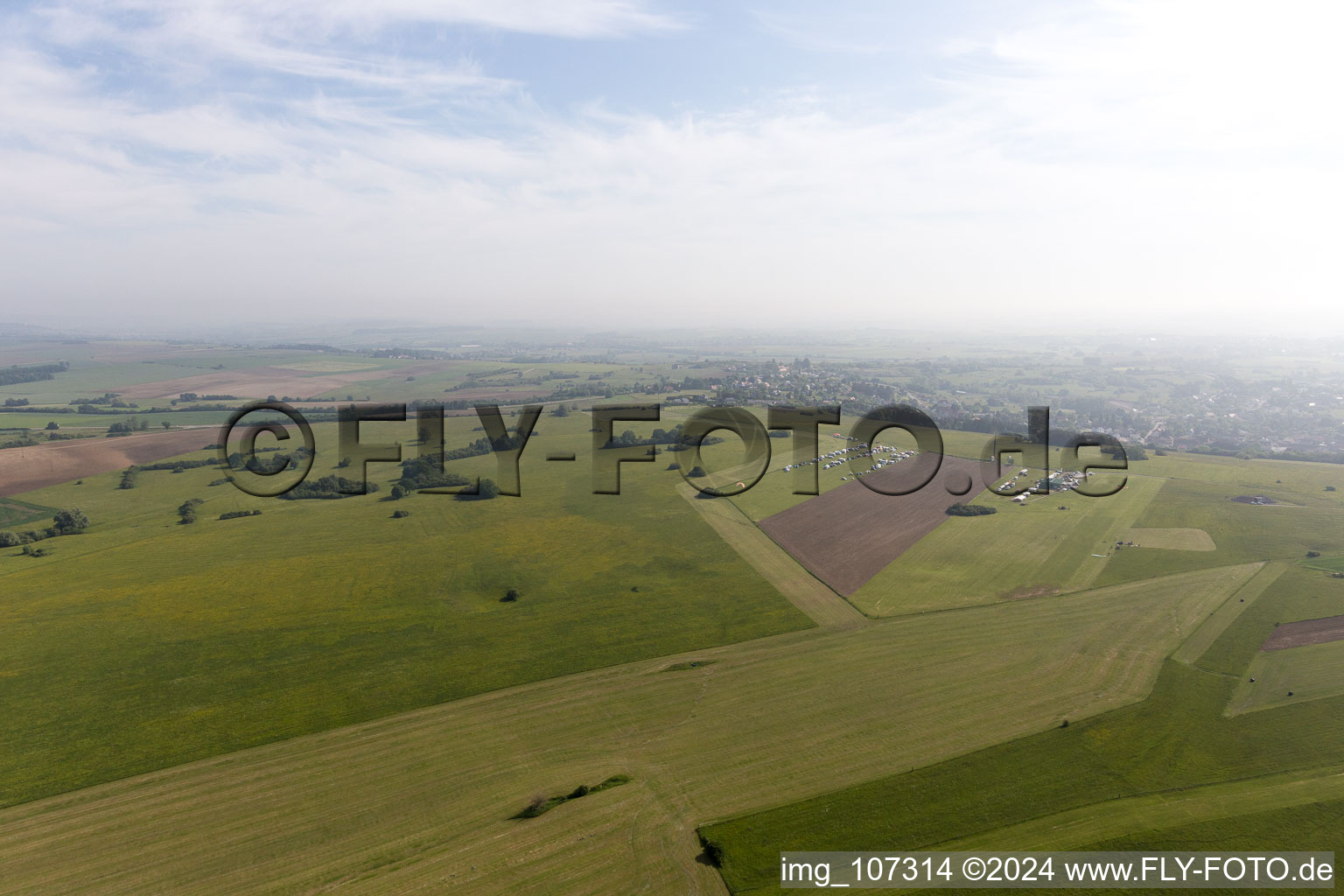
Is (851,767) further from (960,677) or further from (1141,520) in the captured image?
(1141,520)

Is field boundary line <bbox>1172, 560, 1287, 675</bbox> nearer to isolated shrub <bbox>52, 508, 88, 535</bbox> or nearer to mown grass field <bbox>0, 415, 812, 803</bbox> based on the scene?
mown grass field <bbox>0, 415, 812, 803</bbox>

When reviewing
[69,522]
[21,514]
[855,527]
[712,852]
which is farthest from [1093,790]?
[21,514]

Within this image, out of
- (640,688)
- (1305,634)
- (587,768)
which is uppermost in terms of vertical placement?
(1305,634)

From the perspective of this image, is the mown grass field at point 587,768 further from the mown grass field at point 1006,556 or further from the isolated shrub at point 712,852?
the mown grass field at point 1006,556

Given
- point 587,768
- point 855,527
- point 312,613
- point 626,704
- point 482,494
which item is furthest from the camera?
point 482,494

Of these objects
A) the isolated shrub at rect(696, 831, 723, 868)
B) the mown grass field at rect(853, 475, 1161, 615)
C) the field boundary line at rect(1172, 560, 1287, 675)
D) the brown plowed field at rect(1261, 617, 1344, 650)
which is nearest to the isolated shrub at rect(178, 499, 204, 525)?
the isolated shrub at rect(696, 831, 723, 868)

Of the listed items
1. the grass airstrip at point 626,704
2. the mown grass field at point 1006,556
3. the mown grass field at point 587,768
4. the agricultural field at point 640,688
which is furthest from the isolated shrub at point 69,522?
the mown grass field at point 1006,556

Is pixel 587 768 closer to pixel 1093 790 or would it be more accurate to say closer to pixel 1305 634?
pixel 1093 790
